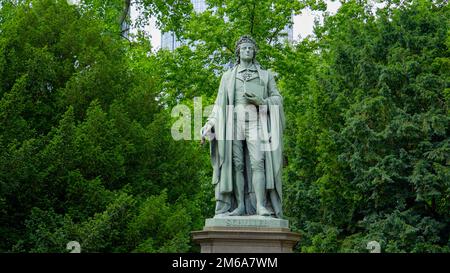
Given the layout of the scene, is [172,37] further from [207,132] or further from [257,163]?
[257,163]

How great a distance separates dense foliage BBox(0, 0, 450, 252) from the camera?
20.6 meters

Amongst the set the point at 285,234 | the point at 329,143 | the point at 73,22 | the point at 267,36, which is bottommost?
the point at 285,234

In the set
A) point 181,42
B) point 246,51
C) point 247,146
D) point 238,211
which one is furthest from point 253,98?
point 181,42

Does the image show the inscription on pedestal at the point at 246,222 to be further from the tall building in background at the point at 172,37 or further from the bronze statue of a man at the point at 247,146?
the tall building in background at the point at 172,37

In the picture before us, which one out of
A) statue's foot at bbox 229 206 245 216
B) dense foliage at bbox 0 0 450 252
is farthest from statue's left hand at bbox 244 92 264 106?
dense foliage at bbox 0 0 450 252

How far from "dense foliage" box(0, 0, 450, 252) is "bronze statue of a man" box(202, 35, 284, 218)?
25.2 feet

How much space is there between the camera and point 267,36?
32.4m

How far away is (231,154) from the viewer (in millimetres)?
12719

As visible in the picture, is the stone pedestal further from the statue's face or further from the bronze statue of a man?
the statue's face
